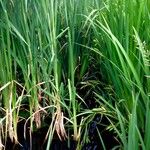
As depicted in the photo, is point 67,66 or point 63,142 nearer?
point 63,142

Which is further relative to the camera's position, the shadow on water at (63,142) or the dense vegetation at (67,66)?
the shadow on water at (63,142)

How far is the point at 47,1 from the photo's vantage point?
4.42ft

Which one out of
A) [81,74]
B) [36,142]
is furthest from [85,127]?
[81,74]

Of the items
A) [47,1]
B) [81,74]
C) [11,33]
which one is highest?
[47,1]

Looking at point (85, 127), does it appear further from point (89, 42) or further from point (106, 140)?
point (89, 42)

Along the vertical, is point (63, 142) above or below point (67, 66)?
below

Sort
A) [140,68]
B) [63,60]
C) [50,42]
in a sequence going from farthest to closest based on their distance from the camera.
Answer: [63,60]
[50,42]
[140,68]

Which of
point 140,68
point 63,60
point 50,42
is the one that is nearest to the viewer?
point 140,68

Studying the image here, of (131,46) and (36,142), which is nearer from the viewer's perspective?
(131,46)

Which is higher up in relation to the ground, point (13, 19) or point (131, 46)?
point (13, 19)

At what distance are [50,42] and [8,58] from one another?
195mm

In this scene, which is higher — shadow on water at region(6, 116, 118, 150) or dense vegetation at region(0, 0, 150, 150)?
dense vegetation at region(0, 0, 150, 150)

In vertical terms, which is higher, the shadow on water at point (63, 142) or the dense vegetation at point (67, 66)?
the dense vegetation at point (67, 66)

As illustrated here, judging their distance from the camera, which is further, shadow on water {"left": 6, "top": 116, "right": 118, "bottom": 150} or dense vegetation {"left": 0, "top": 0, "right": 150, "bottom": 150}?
shadow on water {"left": 6, "top": 116, "right": 118, "bottom": 150}
